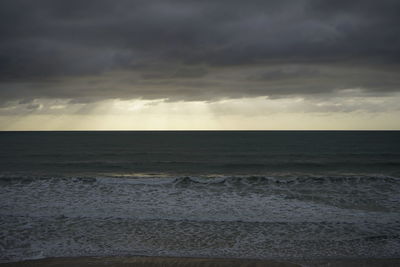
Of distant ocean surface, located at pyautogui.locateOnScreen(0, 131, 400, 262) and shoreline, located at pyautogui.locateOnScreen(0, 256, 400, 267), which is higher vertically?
distant ocean surface, located at pyautogui.locateOnScreen(0, 131, 400, 262)

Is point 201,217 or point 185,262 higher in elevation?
point 201,217

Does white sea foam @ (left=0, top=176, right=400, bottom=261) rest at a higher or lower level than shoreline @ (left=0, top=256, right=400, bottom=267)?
higher

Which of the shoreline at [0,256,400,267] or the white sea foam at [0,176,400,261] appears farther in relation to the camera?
the white sea foam at [0,176,400,261]

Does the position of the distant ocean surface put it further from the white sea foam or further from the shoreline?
the shoreline

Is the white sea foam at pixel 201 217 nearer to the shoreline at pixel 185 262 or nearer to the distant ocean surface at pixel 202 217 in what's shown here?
the distant ocean surface at pixel 202 217

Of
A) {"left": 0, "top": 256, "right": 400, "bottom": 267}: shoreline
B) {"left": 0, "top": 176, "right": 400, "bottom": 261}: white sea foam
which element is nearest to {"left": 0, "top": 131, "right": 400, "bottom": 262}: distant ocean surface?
{"left": 0, "top": 176, "right": 400, "bottom": 261}: white sea foam

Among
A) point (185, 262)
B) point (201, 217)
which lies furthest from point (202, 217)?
point (185, 262)

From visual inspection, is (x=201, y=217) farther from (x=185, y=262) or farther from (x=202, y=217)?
(x=185, y=262)

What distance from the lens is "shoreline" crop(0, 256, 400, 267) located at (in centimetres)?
1008

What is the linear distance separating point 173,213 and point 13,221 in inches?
285

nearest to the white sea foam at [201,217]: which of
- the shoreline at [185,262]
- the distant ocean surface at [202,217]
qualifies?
the distant ocean surface at [202,217]

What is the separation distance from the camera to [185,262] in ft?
33.5

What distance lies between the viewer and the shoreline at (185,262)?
10.1m

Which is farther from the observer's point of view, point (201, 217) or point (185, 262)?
point (201, 217)
